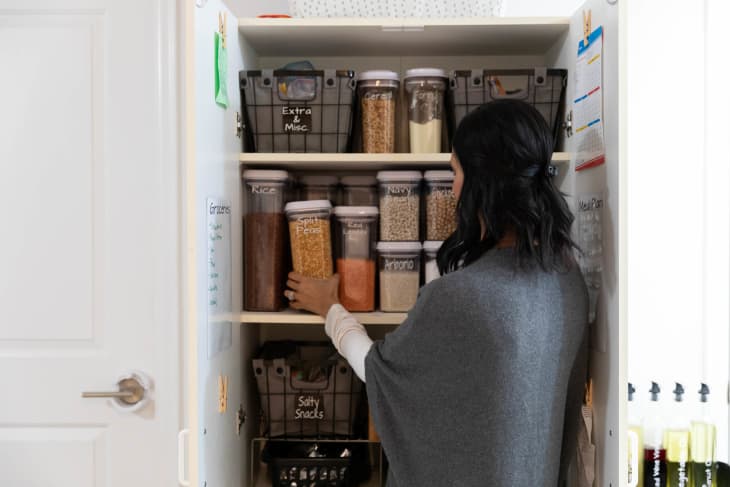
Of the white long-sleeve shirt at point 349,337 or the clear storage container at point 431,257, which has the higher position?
the clear storage container at point 431,257

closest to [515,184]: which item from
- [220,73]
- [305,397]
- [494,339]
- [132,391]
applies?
[494,339]

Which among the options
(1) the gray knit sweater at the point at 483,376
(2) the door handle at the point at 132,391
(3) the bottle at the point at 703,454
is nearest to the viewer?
(1) the gray knit sweater at the point at 483,376

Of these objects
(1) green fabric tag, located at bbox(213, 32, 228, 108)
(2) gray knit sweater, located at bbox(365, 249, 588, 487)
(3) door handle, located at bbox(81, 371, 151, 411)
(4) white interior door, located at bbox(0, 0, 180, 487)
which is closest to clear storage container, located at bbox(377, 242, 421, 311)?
(2) gray knit sweater, located at bbox(365, 249, 588, 487)

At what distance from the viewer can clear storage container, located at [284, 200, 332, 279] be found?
5.59ft

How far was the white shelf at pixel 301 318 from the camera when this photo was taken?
1.66m

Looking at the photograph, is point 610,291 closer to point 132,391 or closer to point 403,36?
point 403,36

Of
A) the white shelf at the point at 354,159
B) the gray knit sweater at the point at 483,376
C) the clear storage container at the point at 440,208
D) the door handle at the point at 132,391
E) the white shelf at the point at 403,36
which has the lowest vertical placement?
the door handle at the point at 132,391

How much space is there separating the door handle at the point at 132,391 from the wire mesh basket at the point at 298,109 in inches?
29.5

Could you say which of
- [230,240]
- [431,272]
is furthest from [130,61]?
[431,272]

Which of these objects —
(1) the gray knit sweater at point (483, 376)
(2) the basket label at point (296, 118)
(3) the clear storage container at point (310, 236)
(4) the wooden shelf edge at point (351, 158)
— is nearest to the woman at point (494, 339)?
(1) the gray knit sweater at point (483, 376)

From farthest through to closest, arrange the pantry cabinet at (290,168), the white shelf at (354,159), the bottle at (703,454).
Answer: the bottle at (703,454), the white shelf at (354,159), the pantry cabinet at (290,168)

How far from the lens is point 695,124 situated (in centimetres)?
196

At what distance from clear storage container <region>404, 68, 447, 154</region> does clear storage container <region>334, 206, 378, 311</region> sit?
201mm

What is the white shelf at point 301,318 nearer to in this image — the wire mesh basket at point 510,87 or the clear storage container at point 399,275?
the clear storage container at point 399,275
